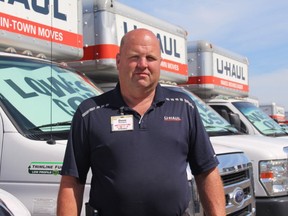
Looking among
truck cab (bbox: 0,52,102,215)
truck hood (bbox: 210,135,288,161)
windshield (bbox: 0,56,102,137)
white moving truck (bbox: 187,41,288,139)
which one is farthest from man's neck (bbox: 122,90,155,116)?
white moving truck (bbox: 187,41,288,139)

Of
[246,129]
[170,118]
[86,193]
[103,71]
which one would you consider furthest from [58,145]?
[246,129]

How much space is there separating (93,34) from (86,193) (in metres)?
3.01

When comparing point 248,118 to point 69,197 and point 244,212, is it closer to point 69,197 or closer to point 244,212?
point 244,212

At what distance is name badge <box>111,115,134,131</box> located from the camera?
2.34 meters

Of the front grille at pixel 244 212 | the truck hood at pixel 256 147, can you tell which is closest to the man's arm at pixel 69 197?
the front grille at pixel 244 212

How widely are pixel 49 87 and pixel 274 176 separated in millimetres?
2781

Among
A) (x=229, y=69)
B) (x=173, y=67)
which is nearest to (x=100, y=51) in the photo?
(x=173, y=67)

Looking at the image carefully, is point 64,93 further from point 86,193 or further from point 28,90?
point 86,193

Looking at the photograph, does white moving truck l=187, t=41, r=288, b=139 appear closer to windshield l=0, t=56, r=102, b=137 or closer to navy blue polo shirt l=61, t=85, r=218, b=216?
windshield l=0, t=56, r=102, b=137

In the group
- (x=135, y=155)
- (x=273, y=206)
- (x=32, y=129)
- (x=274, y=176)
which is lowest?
(x=273, y=206)

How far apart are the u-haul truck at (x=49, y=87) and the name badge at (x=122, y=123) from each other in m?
0.68

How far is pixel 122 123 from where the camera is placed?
7.73 ft

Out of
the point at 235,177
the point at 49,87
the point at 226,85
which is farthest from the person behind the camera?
the point at 226,85

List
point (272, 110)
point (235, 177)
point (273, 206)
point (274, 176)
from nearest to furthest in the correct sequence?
point (235, 177) < point (273, 206) < point (274, 176) < point (272, 110)
